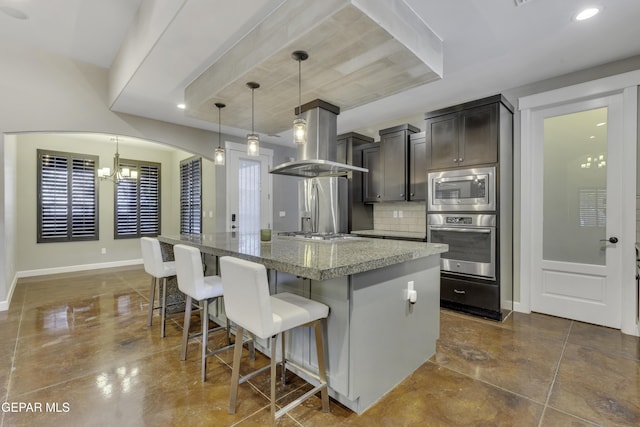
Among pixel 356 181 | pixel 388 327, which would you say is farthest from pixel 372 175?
pixel 388 327

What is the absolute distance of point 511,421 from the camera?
65.7 inches

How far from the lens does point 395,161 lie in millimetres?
4309

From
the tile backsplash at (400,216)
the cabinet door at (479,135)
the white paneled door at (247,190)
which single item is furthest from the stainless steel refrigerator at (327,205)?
the cabinet door at (479,135)

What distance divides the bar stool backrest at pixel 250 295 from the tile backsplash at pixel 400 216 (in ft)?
11.0

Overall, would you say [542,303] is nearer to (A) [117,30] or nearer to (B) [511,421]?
(B) [511,421]

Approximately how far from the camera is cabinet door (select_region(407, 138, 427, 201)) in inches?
159

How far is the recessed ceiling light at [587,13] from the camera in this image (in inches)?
84.3

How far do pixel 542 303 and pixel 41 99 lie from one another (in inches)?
247

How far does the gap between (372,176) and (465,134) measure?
1.54 metres

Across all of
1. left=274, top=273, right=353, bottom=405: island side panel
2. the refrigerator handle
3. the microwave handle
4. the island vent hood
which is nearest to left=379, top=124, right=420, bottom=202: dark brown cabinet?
the microwave handle

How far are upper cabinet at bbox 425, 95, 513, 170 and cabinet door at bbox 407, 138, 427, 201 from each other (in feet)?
0.98

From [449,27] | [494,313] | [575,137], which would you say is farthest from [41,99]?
[575,137]

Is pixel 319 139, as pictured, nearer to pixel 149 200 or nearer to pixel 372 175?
pixel 372 175

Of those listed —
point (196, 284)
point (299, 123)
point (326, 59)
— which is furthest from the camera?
point (299, 123)
